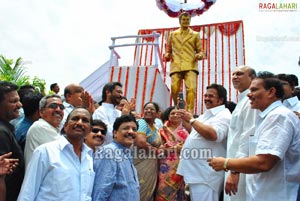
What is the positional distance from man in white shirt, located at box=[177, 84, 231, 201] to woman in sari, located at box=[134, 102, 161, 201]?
35 cm

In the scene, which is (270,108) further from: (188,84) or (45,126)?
(188,84)

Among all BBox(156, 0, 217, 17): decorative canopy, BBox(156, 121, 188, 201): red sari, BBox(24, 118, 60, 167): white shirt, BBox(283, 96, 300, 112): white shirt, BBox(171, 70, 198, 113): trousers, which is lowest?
BBox(156, 121, 188, 201): red sari

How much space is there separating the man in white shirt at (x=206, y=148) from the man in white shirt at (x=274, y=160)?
0.93 m

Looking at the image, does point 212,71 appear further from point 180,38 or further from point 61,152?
point 61,152

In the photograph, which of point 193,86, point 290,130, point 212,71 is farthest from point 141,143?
point 212,71

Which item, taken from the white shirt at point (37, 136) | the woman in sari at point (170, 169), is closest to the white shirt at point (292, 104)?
the woman in sari at point (170, 169)

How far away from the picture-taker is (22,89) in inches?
154

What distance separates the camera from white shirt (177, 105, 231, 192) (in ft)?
11.2

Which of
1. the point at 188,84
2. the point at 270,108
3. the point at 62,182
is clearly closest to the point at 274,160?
the point at 270,108

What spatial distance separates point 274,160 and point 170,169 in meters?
1.76

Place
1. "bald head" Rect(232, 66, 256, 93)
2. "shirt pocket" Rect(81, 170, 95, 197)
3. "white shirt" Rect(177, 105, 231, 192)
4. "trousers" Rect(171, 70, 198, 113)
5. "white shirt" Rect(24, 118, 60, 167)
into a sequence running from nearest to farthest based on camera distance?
"shirt pocket" Rect(81, 170, 95, 197) → "white shirt" Rect(24, 118, 60, 167) → "bald head" Rect(232, 66, 256, 93) → "white shirt" Rect(177, 105, 231, 192) → "trousers" Rect(171, 70, 198, 113)

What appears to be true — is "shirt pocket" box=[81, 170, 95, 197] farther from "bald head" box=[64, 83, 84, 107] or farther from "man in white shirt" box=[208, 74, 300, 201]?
"bald head" box=[64, 83, 84, 107]

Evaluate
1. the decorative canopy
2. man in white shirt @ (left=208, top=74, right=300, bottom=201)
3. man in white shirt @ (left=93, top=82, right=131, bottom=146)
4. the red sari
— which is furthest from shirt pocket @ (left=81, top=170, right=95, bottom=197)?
the decorative canopy

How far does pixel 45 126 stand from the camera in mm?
2727
